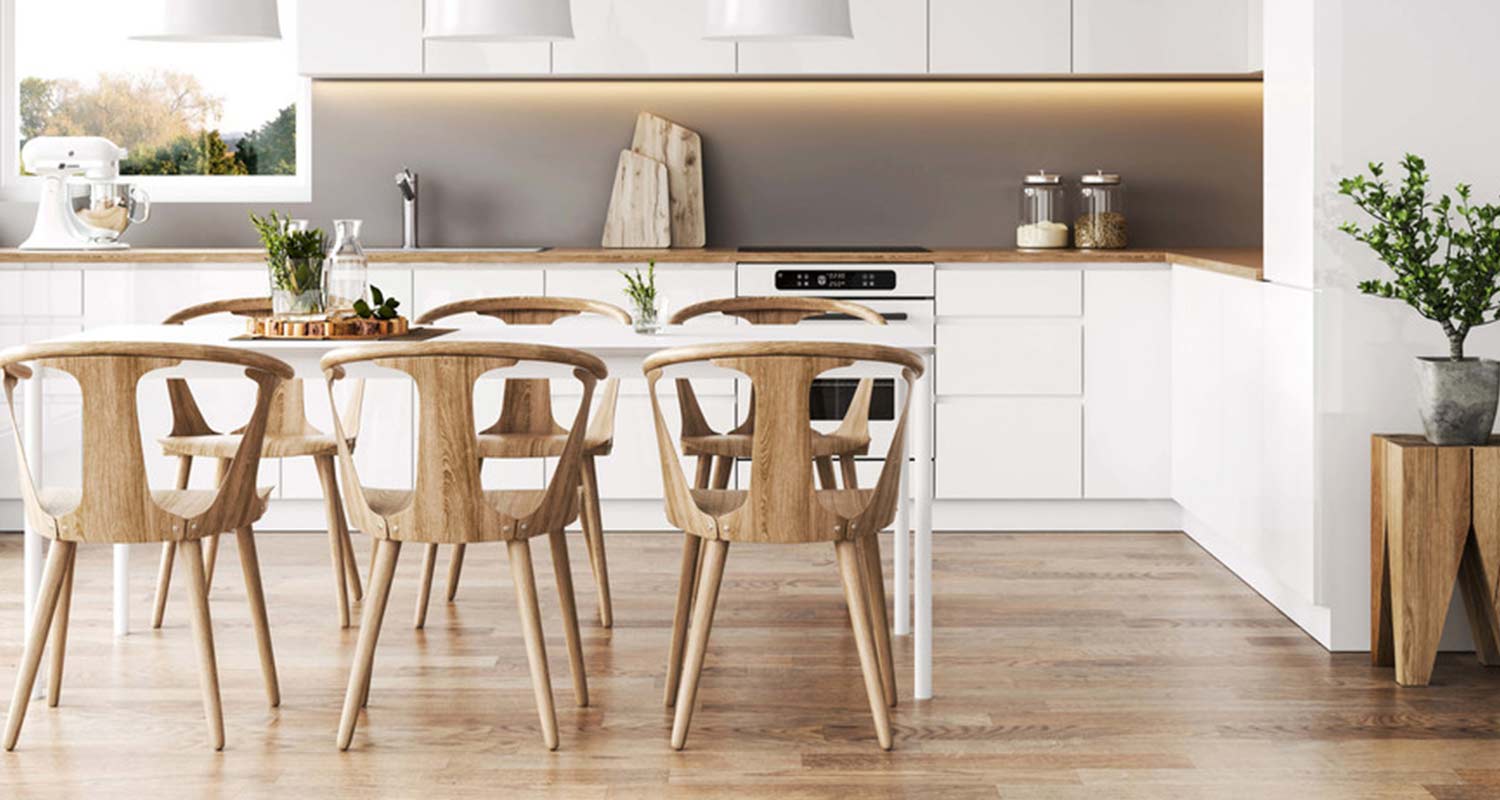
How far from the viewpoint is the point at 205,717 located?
11.7 feet

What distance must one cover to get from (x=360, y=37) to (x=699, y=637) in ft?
10.7

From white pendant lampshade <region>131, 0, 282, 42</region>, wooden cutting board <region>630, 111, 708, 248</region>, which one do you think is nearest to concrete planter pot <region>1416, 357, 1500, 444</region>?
white pendant lampshade <region>131, 0, 282, 42</region>

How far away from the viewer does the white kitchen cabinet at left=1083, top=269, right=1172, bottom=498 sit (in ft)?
18.6

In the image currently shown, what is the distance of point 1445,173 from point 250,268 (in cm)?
362

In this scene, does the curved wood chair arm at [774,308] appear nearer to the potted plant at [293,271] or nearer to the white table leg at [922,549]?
the white table leg at [922,549]

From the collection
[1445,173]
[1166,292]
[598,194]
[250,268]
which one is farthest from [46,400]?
[1445,173]

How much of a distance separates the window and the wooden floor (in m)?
1.94

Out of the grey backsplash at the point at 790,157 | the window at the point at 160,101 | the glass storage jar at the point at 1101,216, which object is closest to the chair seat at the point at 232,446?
the grey backsplash at the point at 790,157

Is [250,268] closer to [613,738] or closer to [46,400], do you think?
[46,400]

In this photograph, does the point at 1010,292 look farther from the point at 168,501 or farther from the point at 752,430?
the point at 168,501

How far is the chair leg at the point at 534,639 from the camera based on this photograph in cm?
339

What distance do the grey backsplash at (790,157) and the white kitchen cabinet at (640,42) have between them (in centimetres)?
40

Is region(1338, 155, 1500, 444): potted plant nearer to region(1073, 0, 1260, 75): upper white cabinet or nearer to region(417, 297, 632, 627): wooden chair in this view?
region(417, 297, 632, 627): wooden chair

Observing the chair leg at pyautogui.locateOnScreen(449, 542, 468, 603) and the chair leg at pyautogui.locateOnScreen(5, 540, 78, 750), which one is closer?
the chair leg at pyautogui.locateOnScreen(5, 540, 78, 750)
